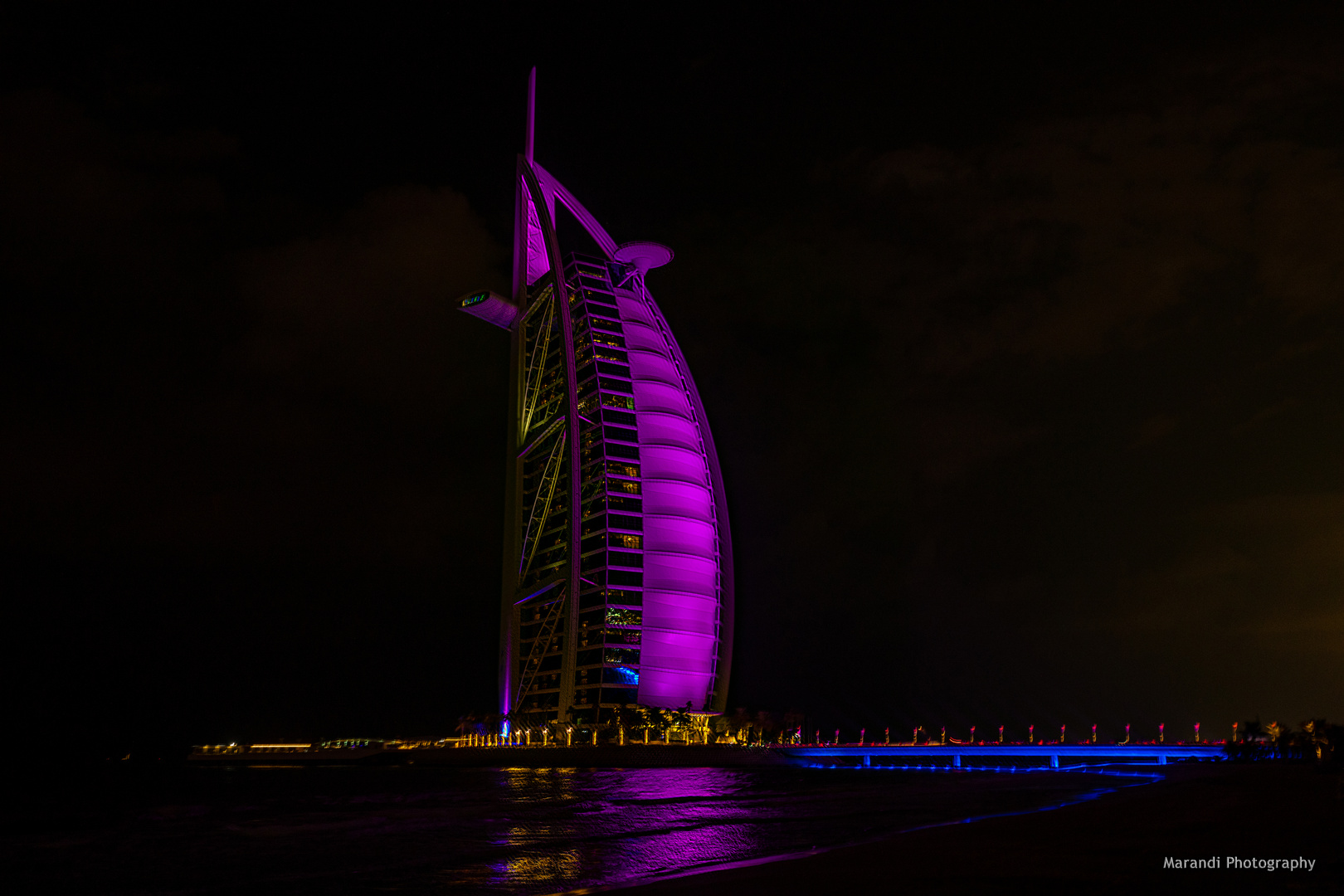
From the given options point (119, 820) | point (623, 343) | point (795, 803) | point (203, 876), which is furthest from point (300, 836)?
point (623, 343)

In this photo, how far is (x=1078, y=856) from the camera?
1694cm

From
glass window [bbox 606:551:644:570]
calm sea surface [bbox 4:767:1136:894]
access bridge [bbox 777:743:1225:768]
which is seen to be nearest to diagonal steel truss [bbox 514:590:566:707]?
glass window [bbox 606:551:644:570]

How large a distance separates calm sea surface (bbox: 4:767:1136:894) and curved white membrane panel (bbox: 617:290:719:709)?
5109 cm

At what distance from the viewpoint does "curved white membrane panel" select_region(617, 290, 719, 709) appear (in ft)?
342

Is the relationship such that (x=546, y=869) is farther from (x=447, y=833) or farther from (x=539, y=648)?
(x=539, y=648)

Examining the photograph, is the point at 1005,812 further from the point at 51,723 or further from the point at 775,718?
the point at 775,718

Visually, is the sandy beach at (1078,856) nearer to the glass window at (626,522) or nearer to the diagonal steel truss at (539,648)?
the glass window at (626,522)

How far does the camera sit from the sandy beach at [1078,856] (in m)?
13.5

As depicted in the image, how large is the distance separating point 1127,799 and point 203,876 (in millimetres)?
29375

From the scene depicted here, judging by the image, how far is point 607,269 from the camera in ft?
395

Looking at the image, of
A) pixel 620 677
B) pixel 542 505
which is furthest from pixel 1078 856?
pixel 542 505

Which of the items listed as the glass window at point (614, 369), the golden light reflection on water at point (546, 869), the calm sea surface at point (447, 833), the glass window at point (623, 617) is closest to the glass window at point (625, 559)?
the glass window at point (623, 617)

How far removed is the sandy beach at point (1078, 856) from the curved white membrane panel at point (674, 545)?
77.1m

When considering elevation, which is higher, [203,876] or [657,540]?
[657,540]
